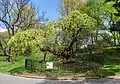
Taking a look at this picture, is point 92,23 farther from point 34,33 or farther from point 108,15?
point 108,15

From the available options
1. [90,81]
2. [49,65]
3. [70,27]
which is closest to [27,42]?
[49,65]

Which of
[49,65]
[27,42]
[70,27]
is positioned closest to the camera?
[49,65]

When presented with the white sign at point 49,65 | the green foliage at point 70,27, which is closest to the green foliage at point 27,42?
the green foliage at point 70,27

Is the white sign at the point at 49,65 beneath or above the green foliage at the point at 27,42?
beneath

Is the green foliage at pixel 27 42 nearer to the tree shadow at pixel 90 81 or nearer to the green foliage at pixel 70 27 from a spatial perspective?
the green foliage at pixel 70 27

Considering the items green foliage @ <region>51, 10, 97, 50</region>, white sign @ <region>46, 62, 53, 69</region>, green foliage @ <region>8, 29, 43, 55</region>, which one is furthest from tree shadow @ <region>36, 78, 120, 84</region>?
green foliage @ <region>51, 10, 97, 50</region>

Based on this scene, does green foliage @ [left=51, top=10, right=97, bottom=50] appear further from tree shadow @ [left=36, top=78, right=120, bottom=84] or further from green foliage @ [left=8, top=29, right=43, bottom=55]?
tree shadow @ [left=36, top=78, right=120, bottom=84]

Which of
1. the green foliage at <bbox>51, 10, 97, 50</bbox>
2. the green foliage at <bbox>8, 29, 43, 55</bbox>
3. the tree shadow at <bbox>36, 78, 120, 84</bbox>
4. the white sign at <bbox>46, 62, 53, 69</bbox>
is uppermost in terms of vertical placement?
the green foliage at <bbox>51, 10, 97, 50</bbox>

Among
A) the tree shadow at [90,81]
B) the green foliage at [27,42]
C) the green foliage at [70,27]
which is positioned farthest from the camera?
the green foliage at [70,27]

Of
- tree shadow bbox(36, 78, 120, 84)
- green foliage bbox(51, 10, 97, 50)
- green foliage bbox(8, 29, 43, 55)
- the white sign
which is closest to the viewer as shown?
tree shadow bbox(36, 78, 120, 84)

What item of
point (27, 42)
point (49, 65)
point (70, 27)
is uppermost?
point (70, 27)

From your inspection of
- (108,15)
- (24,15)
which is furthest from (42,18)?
(108,15)

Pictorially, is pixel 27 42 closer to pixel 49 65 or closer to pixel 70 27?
pixel 49 65

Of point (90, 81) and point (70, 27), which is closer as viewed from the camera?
point (90, 81)
